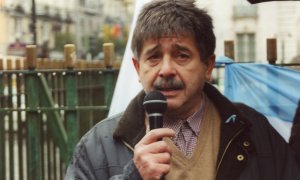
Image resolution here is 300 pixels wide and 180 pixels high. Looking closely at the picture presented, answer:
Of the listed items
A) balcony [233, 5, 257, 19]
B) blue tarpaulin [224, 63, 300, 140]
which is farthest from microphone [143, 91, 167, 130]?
balcony [233, 5, 257, 19]

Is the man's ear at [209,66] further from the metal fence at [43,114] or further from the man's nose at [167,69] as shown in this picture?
the metal fence at [43,114]

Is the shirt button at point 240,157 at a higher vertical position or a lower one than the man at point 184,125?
lower

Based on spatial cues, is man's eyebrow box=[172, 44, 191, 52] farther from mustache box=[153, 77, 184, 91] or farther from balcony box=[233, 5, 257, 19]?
balcony box=[233, 5, 257, 19]

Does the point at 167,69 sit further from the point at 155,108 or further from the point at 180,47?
the point at 155,108

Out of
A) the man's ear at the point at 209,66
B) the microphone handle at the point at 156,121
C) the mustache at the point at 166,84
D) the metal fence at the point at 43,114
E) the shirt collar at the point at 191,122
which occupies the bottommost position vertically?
the metal fence at the point at 43,114

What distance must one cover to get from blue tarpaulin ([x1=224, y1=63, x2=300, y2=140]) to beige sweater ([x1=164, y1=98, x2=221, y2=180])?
144 centimetres

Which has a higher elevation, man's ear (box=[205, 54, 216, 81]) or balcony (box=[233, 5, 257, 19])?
balcony (box=[233, 5, 257, 19])

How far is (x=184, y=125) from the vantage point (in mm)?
2334

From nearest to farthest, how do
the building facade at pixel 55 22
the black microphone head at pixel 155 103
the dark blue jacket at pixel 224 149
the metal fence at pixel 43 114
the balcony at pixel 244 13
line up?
1. the black microphone head at pixel 155 103
2. the dark blue jacket at pixel 224 149
3. the metal fence at pixel 43 114
4. the balcony at pixel 244 13
5. the building facade at pixel 55 22

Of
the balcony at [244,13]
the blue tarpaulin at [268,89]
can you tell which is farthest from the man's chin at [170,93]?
the balcony at [244,13]

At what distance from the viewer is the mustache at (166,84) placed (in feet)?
7.09

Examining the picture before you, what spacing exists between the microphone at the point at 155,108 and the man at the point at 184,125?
15 cm

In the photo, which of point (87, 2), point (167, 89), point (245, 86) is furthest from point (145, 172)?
point (87, 2)

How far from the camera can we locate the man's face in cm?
217
